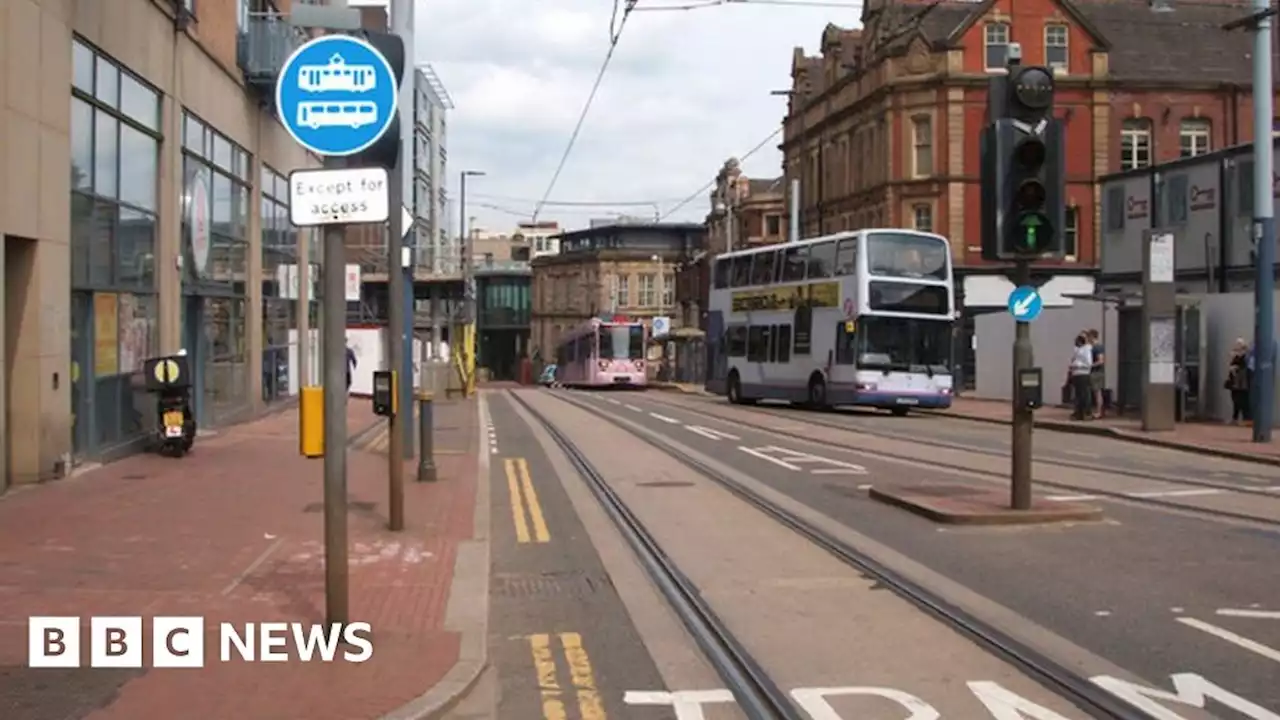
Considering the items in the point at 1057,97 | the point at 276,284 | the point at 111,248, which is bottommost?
the point at 111,248

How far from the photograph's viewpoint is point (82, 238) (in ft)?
55.3

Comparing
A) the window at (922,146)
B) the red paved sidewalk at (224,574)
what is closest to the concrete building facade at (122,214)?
the red paved sidewalk at (224,574)

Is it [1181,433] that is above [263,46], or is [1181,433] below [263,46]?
below

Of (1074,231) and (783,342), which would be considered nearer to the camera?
(783,342)

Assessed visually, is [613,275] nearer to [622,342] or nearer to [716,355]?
[622,342]

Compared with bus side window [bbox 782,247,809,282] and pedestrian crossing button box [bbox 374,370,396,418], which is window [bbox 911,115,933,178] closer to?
bus side window [bbox 782,247,809,282]

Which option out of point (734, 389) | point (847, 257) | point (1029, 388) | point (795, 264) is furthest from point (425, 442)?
point (734, 389)

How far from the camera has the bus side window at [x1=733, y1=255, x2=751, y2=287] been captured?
1629 inches

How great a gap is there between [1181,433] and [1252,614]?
17474 mm

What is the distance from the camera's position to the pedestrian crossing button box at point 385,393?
12.0 m

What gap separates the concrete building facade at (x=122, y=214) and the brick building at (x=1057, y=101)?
34015 millimetres

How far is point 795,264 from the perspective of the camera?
122 ft

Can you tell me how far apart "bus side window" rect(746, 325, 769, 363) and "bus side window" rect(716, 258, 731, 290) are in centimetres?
315

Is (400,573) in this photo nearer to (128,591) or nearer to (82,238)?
(128,591)
